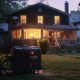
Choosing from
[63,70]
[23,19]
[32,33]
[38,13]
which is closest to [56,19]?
[38,13]

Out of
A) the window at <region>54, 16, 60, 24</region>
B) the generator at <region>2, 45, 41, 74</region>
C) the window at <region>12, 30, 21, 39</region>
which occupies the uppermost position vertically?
the window at <region>54, 16, 60, 24</region>

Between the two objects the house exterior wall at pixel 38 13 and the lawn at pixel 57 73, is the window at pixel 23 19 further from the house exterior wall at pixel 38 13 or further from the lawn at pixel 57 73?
the lawn at pixel 57 73

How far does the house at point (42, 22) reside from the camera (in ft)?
169

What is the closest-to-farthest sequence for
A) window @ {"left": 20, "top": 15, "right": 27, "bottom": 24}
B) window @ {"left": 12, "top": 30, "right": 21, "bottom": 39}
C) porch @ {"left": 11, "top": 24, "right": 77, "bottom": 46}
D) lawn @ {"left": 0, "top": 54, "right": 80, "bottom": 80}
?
lawn @ {"left": 0, "top": 54, "right": 80, "bottom": 80}
porch @ {"left": 11, "top": 24, "right": 77, "bottom": 46}
window @ {"left": 12, "top": 30, "right": 21, "bottom": 39}
window @ {"left": 20, "top": 15, "right": 27, "bottom": 24}

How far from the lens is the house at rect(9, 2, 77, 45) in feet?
169

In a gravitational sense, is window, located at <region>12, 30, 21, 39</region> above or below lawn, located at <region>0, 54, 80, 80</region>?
above

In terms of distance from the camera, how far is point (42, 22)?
179 feet

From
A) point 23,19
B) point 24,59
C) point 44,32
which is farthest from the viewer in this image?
point 23,19

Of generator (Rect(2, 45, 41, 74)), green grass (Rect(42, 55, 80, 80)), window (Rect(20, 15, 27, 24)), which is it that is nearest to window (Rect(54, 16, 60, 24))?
window (Rect(20, 15, 27, 24))

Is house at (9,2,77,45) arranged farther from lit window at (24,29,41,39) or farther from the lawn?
the lawn

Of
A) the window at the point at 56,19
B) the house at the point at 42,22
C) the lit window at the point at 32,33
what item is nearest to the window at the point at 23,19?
the house at the point at 42,22

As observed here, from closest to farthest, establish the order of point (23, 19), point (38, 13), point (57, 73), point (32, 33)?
point (57, 73), point (32, 33), point (23, 19), point (38, 13)

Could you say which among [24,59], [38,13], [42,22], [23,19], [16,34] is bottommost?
[24,59]

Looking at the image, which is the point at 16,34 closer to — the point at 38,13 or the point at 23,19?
A: the point at 23,19
